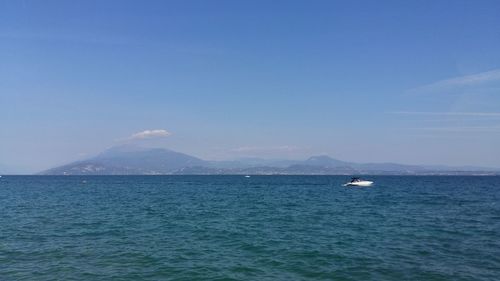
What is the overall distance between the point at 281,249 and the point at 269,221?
14.8 meters

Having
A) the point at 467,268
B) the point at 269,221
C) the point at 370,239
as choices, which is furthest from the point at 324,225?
the point at 467,268

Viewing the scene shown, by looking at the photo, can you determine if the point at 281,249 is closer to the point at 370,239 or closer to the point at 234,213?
the point at 370,239

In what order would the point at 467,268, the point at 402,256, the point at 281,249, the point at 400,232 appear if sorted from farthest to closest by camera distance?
1. the point at 400,232
2. the point at 281,249
3. the point at 402,256
4. the point at 467,268

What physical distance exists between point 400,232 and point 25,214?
1536 inches

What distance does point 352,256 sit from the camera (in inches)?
1030

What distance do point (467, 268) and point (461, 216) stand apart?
25.9m

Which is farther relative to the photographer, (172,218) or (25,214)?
(25,214)

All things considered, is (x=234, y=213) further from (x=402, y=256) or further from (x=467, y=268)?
(x=467, y=268)

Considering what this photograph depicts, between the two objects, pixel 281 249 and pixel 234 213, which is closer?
pixel 281 249

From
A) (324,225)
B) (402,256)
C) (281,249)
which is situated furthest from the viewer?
(324,225)

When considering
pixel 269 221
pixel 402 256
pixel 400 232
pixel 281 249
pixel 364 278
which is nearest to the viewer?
pixel 364 278

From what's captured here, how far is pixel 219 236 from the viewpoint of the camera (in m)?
33.4

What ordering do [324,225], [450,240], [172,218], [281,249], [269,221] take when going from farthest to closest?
[172,218] < [269,221] < [324,225] < [450,240] < [281,249]

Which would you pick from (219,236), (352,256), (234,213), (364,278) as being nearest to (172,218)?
(234,213)
